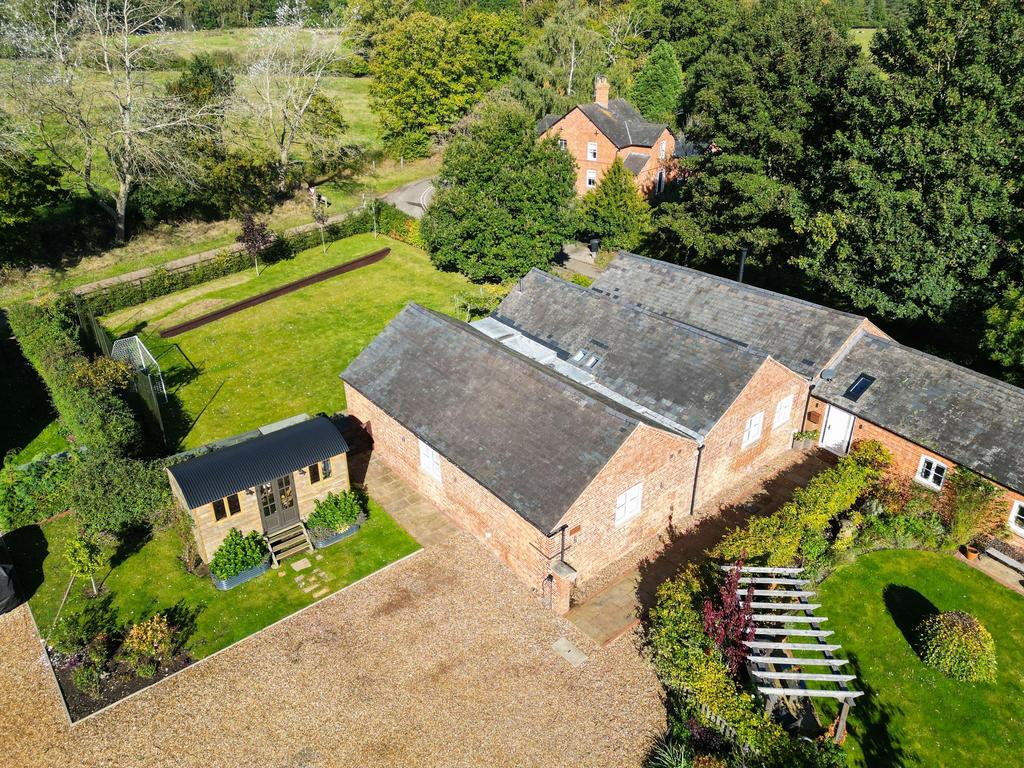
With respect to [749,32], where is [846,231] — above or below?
below

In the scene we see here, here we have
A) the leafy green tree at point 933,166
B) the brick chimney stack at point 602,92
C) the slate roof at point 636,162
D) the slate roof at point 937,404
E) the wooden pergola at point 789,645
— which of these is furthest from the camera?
the brick chimney stack at point 602,92

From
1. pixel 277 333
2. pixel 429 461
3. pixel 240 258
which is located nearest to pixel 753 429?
pixel 429 461

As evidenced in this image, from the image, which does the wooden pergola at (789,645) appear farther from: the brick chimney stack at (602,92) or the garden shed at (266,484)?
the brick chimney stack at (602,92)

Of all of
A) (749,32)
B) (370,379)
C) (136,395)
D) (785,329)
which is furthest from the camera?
(749,32)

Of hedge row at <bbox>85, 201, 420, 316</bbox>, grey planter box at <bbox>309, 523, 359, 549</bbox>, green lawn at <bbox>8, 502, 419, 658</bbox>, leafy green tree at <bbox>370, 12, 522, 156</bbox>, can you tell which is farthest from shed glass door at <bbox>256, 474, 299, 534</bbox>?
leafy green tree at <bbox>370, 12, 522, 156</bbox>

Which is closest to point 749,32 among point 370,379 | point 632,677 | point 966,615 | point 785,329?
point 785,329

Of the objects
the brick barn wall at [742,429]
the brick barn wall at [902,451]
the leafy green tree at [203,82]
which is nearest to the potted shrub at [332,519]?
the brick barn wall at [742,429]

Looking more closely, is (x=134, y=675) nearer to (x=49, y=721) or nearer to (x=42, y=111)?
(x=49, y=721)
